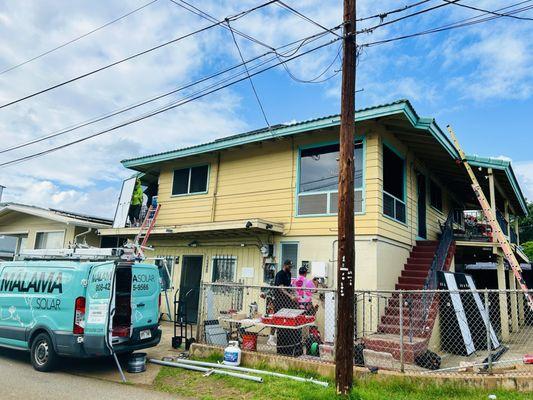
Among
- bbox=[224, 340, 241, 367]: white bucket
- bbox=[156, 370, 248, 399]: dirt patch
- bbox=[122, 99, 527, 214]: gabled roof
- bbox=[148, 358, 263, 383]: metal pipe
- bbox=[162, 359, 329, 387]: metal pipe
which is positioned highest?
bbox=[122, 99, 527, 214]: gabled roof

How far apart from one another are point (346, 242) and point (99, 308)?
14.0 feet

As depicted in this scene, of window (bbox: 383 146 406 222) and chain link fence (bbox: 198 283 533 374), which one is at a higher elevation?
window (bbox: 383 146 406 222)

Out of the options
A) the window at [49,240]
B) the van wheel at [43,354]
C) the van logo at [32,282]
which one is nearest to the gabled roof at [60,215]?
the window at [49,240]

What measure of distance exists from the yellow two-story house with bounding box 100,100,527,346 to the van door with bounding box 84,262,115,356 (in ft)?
13.7

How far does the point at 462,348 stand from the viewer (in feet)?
31.6

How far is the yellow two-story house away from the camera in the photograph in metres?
10.1

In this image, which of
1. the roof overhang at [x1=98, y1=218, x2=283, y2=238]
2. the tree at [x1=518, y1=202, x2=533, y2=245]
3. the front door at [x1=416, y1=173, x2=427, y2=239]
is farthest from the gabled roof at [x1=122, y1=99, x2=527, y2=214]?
the tree at [x1=518, y1=202, x2=533, y2=245]

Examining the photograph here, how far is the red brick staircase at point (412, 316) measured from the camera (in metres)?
7.94

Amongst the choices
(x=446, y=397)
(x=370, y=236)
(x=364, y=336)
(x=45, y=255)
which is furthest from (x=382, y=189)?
Result: (x=45, y=255)

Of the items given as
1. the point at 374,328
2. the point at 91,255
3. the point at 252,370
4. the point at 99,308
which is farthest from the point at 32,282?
the point at 374,328

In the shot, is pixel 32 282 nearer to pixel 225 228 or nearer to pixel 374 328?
pixel 225 228

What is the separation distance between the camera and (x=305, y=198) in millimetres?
11094

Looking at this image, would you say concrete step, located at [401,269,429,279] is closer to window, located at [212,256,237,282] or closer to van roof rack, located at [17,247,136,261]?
window, located at [212,256,237,282]

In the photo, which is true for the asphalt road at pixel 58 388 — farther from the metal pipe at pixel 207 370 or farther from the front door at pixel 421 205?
the front door at pixel 421 205
